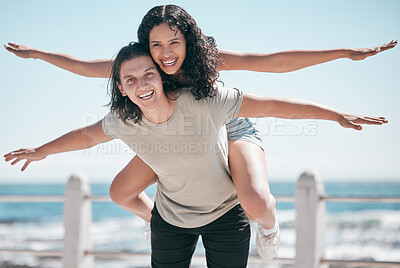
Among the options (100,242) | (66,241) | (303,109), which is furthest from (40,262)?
(303,109)

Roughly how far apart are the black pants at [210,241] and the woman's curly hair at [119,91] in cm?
64

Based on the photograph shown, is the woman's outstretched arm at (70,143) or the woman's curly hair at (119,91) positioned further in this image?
the woman's outstretched arm at (70,143)

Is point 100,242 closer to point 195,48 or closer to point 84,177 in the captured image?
point 84,177

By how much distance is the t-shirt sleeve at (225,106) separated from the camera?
232cm

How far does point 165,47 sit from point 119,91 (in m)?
0.34

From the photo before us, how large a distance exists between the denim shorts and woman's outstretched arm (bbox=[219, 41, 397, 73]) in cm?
30

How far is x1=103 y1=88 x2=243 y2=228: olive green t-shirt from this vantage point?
2332 millimetres

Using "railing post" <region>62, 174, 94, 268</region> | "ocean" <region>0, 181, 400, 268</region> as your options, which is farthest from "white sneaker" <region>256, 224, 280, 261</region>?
"ocean" <region>0, 181, 400, 268</region>

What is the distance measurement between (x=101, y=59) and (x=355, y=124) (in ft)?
5.03

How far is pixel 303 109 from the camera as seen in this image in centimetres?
230

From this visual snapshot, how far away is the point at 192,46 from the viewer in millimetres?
2436

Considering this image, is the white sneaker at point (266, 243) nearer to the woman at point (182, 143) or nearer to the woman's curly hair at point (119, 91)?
the woman at point (182, 143)

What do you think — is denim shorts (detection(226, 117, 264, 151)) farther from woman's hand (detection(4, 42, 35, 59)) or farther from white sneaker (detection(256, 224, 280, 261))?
woman's hand (detection(4, 42, 35, 59))

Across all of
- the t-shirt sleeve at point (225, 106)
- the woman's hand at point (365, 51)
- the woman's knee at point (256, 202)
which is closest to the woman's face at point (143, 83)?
the t-shirt sleeve at point (225, 106)
